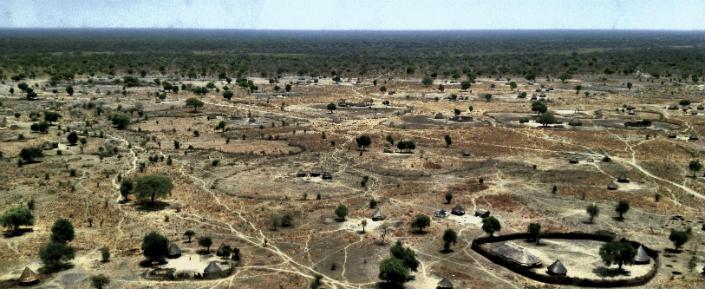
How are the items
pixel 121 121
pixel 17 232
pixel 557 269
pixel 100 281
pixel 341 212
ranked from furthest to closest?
pixel 121 121, pixel 341 212, pixel 17 232, pixel 557 269, pixel 100 281

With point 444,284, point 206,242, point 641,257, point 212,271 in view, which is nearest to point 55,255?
point 206,242

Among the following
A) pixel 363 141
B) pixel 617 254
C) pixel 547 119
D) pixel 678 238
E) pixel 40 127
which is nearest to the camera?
pixel 617 254

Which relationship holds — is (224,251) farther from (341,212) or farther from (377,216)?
(377,216)

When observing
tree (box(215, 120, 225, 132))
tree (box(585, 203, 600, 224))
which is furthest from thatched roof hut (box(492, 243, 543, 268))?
tree (box(215, 120, 225, 132))

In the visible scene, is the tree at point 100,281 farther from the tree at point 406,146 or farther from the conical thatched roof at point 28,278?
the tree at point 406,146

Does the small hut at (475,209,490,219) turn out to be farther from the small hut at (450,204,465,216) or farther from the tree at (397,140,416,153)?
the tree at (397,140,416,153)

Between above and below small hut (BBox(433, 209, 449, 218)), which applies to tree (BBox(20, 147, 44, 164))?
above
